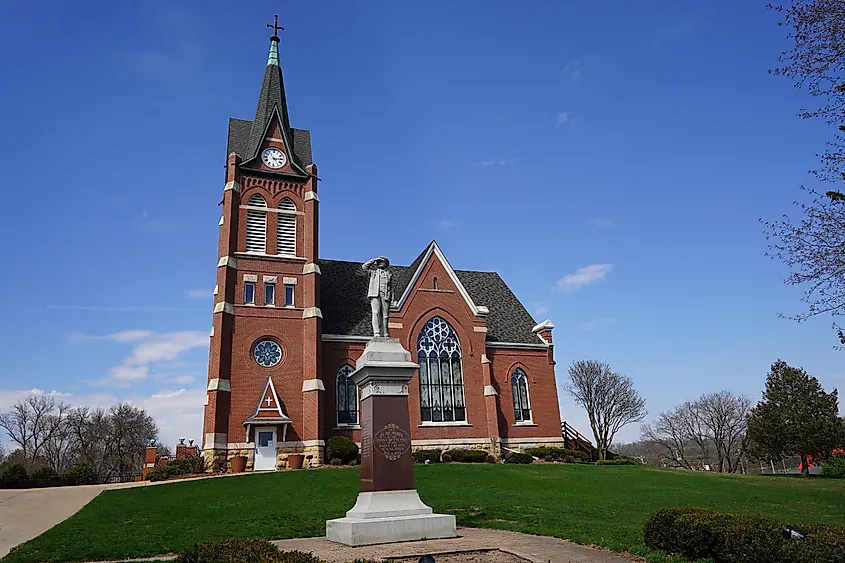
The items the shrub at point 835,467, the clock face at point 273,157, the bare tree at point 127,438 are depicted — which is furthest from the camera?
the bare tree at point 127,438

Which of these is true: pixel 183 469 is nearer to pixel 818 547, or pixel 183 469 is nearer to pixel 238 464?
pixel 238 464

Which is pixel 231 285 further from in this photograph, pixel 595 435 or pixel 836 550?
pixel 595 435

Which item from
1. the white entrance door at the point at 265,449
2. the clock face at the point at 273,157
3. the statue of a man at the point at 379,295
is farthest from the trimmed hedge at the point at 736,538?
the clock face at the point at 273,157

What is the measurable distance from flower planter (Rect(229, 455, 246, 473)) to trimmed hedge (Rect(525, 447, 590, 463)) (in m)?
16.7

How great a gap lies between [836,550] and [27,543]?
1469 cm

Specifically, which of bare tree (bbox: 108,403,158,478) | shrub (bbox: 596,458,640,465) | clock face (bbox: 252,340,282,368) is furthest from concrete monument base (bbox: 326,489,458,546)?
bare tree (bbox: 108,403,158,478)

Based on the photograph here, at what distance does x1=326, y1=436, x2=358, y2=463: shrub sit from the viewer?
31.6m

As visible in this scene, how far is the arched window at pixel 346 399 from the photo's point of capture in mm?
34375

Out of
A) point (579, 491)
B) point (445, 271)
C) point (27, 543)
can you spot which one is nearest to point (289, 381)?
point (445, 271)

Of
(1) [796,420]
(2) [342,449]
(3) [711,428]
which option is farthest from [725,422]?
(2) [342,449]

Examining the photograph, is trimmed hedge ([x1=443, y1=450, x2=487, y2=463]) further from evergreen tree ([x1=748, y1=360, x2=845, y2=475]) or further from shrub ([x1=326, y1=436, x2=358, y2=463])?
evergreen tree ([x1=748, y1=360, x2=845, y2=475])

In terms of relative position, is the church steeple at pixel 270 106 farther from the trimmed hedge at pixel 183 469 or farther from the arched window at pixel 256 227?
the trimmed hedge at pixel 183 469

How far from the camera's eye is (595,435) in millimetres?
55594

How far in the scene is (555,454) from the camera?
A: 36875mm
